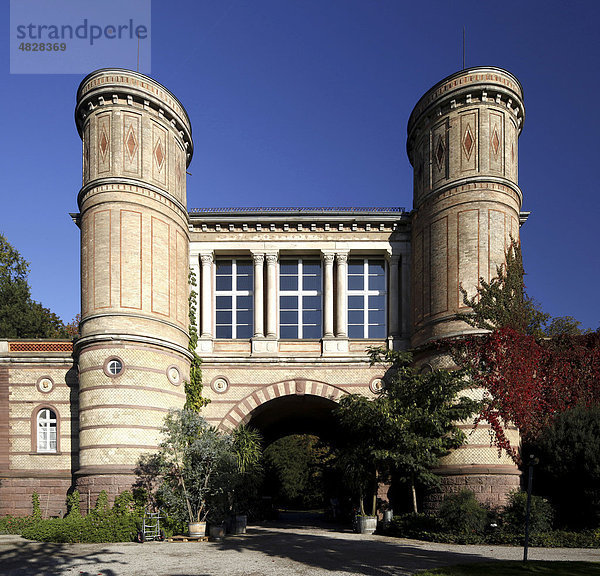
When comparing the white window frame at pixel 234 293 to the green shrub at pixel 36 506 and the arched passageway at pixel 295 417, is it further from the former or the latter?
the green shrub at pixel 36 506

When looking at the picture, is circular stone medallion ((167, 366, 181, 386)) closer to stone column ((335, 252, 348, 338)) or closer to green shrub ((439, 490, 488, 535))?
stone column ((335, 252, 348, 338))

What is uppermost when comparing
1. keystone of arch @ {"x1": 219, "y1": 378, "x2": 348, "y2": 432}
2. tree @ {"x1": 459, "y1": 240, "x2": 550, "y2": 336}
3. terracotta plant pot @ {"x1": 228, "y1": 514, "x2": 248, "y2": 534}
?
tree @ {"x1": 459, "y1": 240, "x2": 550, "y2": 336}

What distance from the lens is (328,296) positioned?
2681 centimetres

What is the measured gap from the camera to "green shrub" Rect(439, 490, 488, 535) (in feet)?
64.6

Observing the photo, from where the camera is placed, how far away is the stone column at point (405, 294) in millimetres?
26422

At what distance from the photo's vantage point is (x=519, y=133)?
1024 inches

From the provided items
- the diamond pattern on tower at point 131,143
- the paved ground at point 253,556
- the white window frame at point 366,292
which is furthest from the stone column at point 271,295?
the paved ground at point 253,556

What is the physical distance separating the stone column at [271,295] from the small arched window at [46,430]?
29.5ft

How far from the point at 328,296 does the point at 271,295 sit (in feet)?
7.82

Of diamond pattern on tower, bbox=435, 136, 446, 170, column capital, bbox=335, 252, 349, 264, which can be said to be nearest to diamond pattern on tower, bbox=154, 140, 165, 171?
column capital, bbox=335, 252, 349, 264

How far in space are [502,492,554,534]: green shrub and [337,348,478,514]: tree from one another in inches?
100

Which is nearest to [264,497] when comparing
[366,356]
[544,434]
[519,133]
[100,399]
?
[366,356]

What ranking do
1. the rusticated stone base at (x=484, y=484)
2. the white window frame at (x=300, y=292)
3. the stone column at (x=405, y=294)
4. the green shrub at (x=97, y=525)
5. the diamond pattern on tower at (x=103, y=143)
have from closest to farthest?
the green shrub at (x=97, y=525) < the rusticated stone base at (x=484, y=484) < the diamond pattern on tower at (x=103, y=143) < the stone column at (x=405, y=294) < the white window frame at (x=300, y=292)

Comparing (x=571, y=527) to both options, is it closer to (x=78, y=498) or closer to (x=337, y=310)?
(x=337, y=310)
